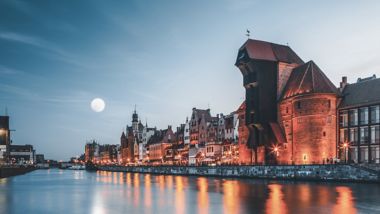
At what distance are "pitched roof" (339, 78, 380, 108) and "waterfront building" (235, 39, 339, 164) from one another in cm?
201

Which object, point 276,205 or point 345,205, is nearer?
point 345,205

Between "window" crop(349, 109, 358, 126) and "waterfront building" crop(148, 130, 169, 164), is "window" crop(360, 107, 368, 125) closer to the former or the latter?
"window" crop(349, 109, 358, 126)

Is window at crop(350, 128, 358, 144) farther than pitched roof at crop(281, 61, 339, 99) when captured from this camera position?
No

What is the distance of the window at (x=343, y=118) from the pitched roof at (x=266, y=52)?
15.8 metres

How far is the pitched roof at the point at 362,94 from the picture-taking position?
63906 millimetres

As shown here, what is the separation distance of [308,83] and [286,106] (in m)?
6.39

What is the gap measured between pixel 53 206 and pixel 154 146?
384ft

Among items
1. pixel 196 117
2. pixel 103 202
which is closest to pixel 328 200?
pixel 103 202

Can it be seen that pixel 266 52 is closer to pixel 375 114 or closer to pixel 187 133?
pixel 375 114

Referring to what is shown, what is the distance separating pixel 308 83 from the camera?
71.4m

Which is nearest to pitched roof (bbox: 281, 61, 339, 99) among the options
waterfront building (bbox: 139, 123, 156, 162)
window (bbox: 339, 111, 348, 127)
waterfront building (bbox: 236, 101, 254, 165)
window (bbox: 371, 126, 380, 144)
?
window (bbox: 339, 111, 348, 127)

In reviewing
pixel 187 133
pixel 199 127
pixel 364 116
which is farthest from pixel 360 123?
pixel 187 133

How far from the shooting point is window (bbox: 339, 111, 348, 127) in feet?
225

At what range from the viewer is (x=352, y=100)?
67875 mm
